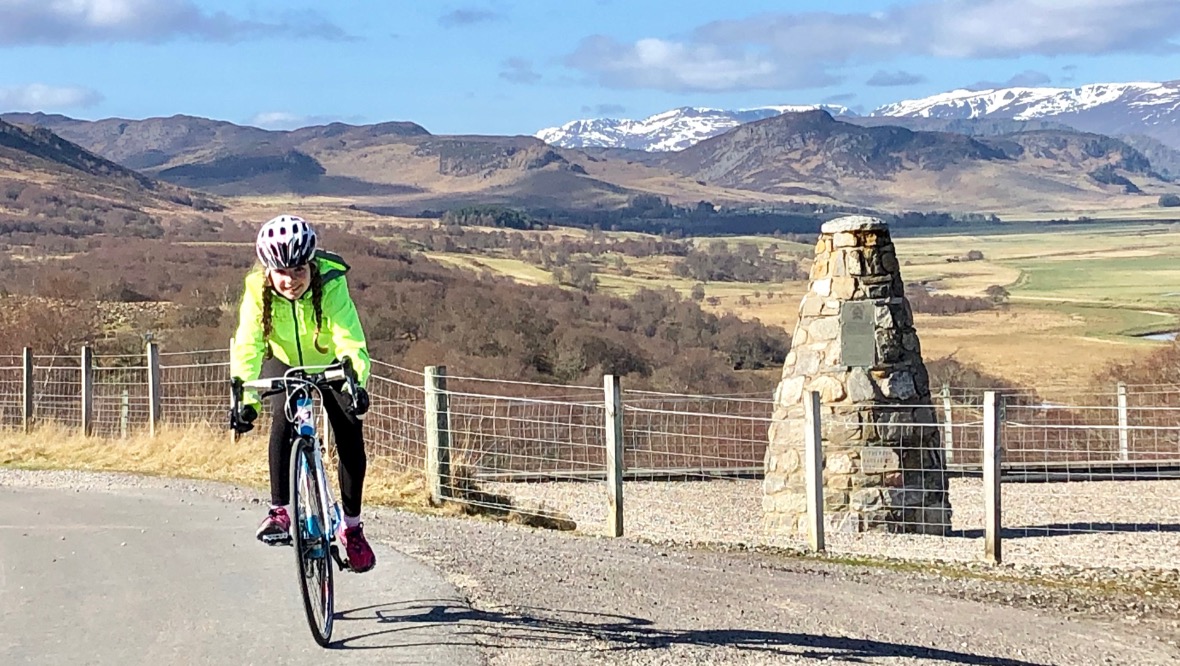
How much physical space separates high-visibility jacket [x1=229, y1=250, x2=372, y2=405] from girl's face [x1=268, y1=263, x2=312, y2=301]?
5cm

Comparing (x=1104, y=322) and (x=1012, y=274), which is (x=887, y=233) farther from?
(x=1012, y=274)

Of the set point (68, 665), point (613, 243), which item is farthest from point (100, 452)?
Answer: point (613, 243)

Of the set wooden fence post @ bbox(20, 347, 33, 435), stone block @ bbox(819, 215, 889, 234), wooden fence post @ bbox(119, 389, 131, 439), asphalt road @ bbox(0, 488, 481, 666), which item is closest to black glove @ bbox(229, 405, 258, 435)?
asphalt road @ bbox(0, 488, 481, 666)

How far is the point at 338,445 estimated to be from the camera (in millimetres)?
6867

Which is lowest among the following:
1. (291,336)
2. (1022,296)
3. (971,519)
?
(971,519)

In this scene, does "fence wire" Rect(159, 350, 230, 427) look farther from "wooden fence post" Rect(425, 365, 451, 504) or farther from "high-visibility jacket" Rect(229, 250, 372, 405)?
"high-visibility jacket" Rect(229, 250, 372, 405)

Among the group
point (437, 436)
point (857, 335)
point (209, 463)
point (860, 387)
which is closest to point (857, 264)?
point (857, 335)

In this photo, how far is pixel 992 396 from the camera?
34.9 feet

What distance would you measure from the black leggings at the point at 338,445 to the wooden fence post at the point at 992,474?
5.55 metres

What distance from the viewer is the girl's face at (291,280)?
21.5ft

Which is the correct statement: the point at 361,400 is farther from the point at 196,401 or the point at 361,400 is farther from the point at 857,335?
the point at 196,401

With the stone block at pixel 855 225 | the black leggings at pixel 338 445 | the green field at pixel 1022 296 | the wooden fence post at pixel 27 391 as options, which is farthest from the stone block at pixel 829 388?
the green field at pixel 1022 296

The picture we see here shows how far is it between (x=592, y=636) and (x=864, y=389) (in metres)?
8.36

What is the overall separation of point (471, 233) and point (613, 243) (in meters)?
18.4
